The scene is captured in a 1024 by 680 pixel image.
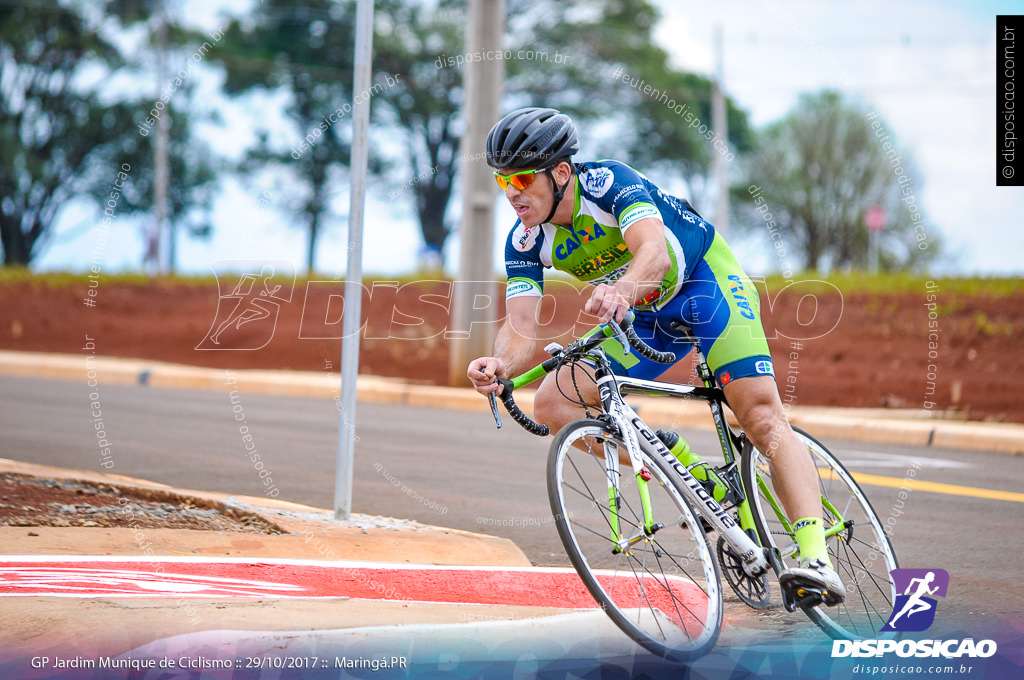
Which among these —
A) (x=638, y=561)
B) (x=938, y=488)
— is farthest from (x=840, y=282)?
(x=638, y=561)

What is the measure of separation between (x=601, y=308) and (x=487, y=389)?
548 mm

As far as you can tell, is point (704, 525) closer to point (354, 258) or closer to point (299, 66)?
point (354, 258)

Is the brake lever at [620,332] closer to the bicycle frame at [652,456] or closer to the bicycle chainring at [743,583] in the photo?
the bicycle frame at [652,456]

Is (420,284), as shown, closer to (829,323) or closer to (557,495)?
(829,323)

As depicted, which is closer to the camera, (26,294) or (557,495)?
(557,495)

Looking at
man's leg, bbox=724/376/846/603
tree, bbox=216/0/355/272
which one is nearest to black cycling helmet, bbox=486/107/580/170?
man's leg, bbox=724/376/846/603

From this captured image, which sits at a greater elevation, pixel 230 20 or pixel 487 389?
pixel 230 20

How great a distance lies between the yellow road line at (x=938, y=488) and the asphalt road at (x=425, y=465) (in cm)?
7

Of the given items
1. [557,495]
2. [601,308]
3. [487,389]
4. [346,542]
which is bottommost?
[346,542]

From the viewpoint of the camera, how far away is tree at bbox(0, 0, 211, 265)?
33.0 m

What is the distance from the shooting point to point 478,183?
13422mm

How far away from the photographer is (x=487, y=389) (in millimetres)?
3715

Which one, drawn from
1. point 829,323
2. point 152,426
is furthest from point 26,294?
point 829,323

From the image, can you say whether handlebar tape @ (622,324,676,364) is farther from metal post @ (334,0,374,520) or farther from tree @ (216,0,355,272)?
tree @ (216,0,355,272)
